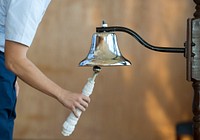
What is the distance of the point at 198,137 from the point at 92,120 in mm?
2237

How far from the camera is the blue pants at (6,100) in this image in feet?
5.11

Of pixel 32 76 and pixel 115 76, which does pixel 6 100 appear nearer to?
pixel 32 76

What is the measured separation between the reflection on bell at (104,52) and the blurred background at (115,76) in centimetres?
213

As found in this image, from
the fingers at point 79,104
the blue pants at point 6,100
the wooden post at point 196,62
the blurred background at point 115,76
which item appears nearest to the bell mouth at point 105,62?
the fingers at point 79,104

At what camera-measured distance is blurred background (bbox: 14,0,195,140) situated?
3.50 meters

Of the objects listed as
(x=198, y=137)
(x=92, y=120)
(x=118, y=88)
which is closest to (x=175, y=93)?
(x=118, y=88)

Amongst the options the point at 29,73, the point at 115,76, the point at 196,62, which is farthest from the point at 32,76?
the point at 115,76

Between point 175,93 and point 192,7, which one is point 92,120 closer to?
point 175,93

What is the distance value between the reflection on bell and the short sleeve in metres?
0.19

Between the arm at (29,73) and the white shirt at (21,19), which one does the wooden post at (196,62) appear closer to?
the arm at (29,73)

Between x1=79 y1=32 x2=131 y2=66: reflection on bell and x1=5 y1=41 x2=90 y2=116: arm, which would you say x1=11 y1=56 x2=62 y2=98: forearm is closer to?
x1=5 y1=41 x2=90 y2=116: arm

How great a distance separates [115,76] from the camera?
362cm

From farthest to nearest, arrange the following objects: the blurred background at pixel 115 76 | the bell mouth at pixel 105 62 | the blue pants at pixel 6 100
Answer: the blurred background at pixel 115 76, the blue pants at pixel 6 100, the bell mouth at pixel 105 62

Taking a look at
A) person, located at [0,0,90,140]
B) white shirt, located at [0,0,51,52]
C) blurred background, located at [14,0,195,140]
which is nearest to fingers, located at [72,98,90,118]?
person, located at [0,0,90,140]
